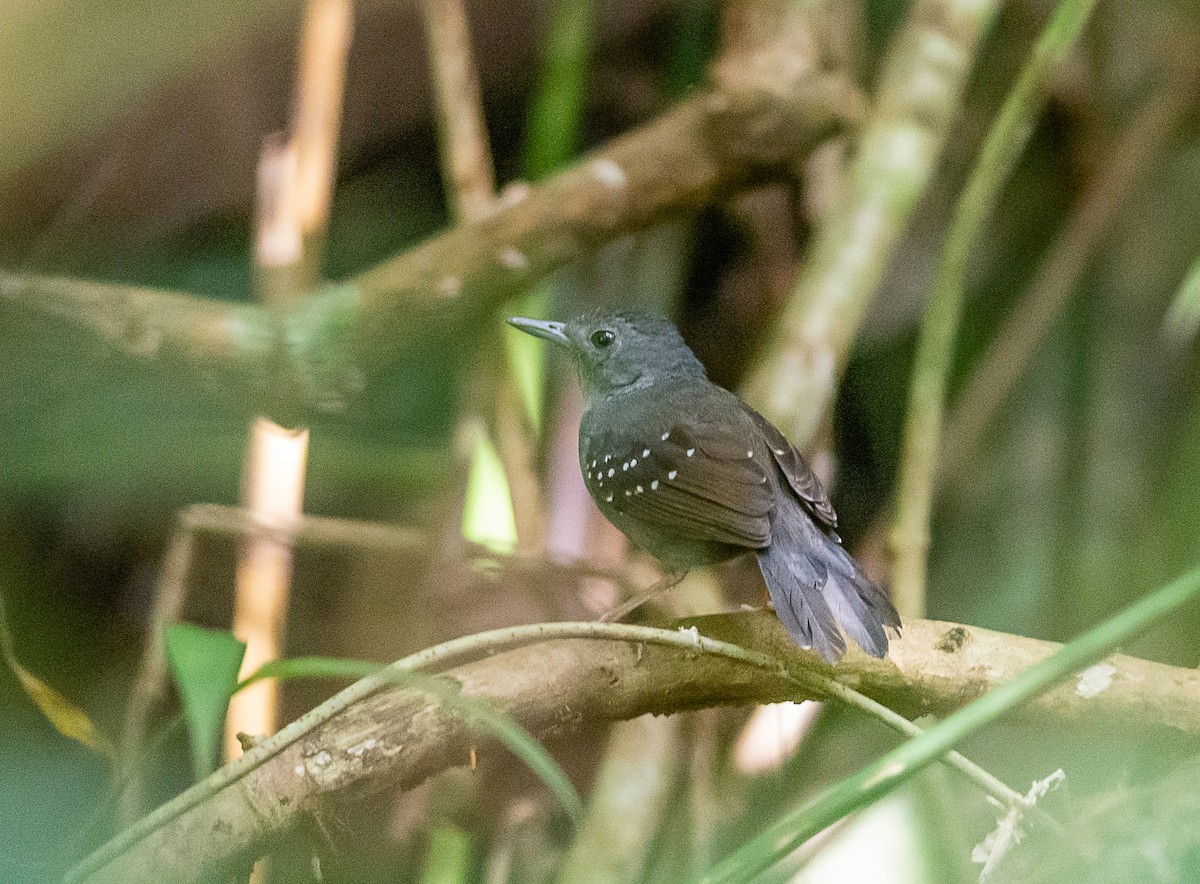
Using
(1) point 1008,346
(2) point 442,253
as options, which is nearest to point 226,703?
(2) point 442,253

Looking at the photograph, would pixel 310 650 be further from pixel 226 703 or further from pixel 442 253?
pixel 226 703

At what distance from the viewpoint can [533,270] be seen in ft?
9.82

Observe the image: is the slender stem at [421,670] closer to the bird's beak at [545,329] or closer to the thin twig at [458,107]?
the bird's beak at [545,329]

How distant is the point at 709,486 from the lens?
6.30ft

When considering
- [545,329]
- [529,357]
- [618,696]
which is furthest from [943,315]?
[618,696]

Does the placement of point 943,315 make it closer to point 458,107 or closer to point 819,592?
point 819,592

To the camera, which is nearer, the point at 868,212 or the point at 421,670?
the point at 421,670

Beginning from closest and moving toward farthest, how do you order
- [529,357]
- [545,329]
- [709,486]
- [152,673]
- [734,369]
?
[709,486], [545,329], [152,673], [529,357], [734,369]

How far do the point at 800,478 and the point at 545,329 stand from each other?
2.22 ft

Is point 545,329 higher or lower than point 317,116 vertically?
lower

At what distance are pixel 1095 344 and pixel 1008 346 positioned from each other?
428 millimetres

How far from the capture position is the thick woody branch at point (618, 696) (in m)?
1.49

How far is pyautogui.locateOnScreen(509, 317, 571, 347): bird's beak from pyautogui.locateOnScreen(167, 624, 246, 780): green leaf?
3.12ft

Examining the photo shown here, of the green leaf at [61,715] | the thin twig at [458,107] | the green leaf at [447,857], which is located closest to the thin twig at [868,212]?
the thin twig at [458,107]
